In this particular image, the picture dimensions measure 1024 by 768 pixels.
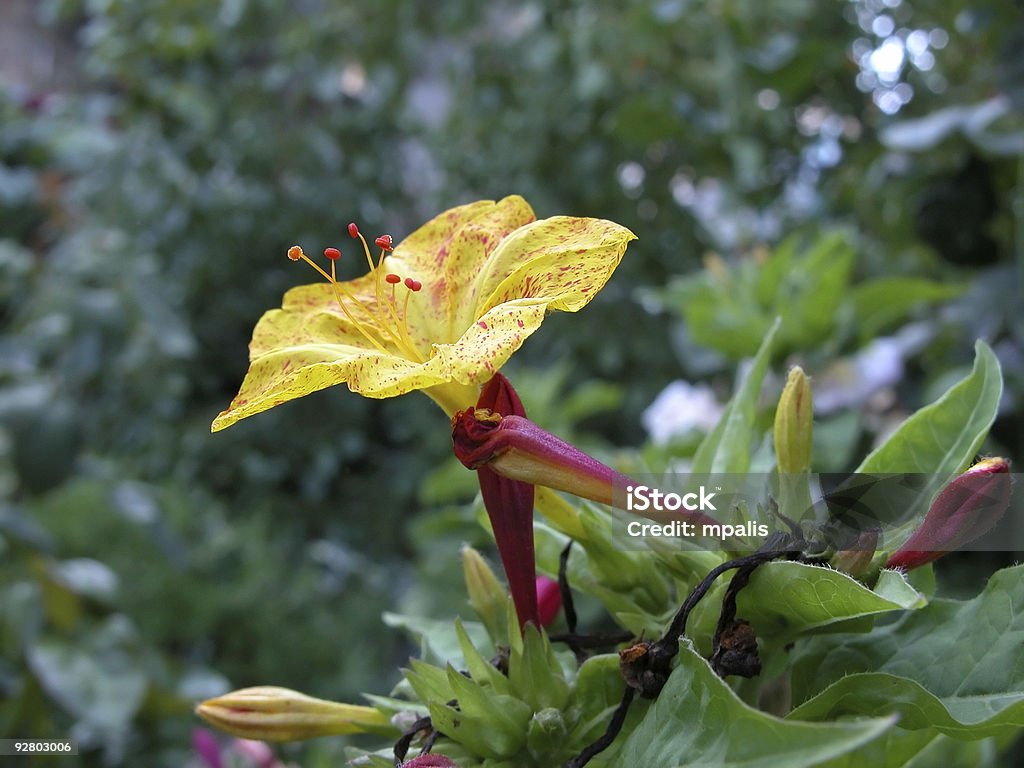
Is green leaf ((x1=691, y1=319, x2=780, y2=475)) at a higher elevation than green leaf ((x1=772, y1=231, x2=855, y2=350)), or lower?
higher

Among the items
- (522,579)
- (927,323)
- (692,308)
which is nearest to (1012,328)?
(927,323)

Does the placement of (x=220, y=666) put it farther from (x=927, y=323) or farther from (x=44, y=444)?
(x=927, y=323)

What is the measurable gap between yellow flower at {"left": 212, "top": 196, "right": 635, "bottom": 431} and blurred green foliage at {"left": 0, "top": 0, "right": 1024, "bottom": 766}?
1.97 ft

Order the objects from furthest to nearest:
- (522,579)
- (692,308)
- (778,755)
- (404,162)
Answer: (404,162), (692,308), (522,579), (778,755)

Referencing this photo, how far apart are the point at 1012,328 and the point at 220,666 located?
1682 millimetres

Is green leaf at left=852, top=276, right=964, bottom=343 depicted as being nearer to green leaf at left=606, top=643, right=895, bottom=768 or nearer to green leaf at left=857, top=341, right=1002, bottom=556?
green leaf at left=857, top=341, right=1002, bottom=556

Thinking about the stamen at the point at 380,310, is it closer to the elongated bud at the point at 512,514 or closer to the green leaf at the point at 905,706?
the elongated bud at the point at 512,514

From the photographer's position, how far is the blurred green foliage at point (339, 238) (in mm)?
1231

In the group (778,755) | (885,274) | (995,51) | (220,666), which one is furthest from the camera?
(220,666)

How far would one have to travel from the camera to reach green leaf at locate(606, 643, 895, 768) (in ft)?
0.80

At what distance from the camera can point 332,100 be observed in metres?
2.49

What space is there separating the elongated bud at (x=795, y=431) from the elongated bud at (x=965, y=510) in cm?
6

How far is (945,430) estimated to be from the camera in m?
0.44

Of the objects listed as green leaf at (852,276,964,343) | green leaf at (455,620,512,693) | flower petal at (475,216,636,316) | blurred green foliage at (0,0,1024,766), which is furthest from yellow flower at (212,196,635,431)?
green leaf at (852,276,964,343)
